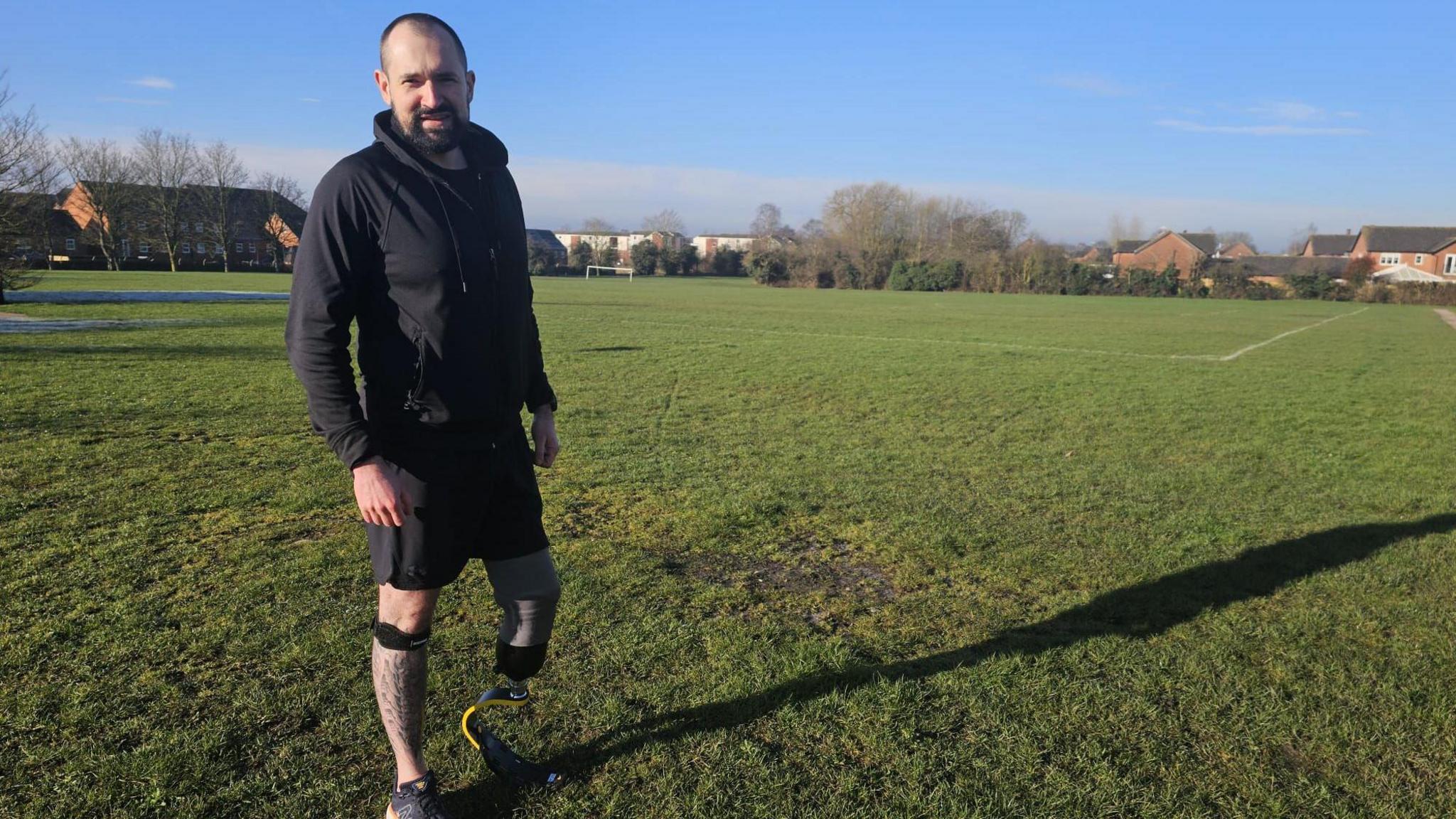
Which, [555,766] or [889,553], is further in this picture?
[889,553]

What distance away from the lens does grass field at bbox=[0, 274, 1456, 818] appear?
9.32ft

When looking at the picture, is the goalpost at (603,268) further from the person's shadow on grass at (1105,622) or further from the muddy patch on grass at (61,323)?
the person's shadow on grass at (1105,622)

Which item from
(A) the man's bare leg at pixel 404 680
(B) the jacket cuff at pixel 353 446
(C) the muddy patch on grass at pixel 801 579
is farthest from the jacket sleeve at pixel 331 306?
(C) the muddy patch on grass at pixel 801 579

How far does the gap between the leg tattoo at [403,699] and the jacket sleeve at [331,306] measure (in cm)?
66

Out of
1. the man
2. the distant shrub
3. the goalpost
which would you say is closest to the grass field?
the man

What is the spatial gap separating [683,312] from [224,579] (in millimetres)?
27181

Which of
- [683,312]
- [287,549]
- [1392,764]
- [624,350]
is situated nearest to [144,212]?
[683,312]

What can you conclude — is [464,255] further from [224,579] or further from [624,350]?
[624,350]

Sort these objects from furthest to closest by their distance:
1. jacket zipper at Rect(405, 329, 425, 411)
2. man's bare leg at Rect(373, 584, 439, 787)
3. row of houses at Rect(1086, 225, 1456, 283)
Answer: row of houses at Rect(1086, 225, 1456, 283) < man's bare leg at Rect(373, 584, 439, 787) < jacket zipper at Rect(405, 329, 425, 411)

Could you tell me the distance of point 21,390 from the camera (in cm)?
1010

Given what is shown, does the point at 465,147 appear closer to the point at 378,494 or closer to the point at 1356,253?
the point at 378,494

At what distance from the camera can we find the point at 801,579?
4.85 metres

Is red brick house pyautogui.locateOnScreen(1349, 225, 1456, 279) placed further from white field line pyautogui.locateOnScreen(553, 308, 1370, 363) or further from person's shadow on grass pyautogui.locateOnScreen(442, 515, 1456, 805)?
person's shadow on grass pyautogui.locateOnScreen(442, 515, 1456, 805)

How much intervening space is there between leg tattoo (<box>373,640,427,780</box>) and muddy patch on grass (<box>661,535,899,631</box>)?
6.49 feet
